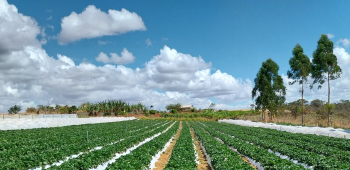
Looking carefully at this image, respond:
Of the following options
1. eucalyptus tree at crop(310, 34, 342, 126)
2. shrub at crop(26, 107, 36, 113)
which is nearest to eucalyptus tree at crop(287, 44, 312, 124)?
eucalyptus tree at crop(310, 34, 342, 126)

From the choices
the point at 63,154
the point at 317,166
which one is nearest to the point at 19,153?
the point at 63,154

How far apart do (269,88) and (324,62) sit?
48.4 feet

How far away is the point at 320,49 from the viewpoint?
1373 inches

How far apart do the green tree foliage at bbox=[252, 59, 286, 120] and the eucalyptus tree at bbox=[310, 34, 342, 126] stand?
1257cm

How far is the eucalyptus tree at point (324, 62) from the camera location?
33.8m

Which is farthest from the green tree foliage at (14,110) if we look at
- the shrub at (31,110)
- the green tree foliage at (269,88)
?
the green tree foliage at (269,88)

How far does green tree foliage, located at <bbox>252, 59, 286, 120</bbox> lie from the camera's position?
47.7 metres

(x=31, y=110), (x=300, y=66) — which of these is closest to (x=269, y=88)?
(x=300, y=66)

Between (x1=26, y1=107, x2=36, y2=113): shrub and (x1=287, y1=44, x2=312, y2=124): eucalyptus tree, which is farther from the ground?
(x1=287, y1=44, x2=312, y2=124): eucalyptus tree

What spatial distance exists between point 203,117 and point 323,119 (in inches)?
1455

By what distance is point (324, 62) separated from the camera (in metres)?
34.0

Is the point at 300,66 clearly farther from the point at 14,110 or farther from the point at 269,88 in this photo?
the point at 14,110

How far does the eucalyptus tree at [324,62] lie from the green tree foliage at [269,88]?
12566 mm

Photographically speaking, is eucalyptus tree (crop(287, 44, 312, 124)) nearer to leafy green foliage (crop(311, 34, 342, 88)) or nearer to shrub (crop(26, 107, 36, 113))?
leafy green foliage (crop(311, 34, 342, 88))
